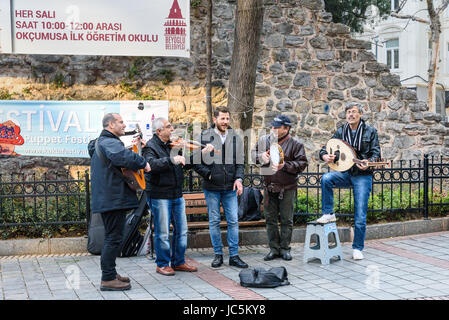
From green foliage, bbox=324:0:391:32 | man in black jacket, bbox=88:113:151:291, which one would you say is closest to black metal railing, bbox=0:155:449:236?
man in black jacket, bbox=88:113:151:291

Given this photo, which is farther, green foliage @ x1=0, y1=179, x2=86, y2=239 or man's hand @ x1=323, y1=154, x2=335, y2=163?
green foliage @ x1=0, y1=179, x2=86, y2=239

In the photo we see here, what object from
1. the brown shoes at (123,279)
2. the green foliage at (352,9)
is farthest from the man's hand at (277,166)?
the green foliage at (352,9)

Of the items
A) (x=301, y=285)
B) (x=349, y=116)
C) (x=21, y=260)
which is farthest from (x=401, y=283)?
(x=21, y=260)

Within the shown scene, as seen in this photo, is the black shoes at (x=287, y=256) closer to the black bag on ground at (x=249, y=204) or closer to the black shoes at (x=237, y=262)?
the black shoes at (x=237, y=262)

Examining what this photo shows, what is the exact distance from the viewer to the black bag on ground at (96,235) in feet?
24.9

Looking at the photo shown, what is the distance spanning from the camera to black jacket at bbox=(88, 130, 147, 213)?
5.72 m

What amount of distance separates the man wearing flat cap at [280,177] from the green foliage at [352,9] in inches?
304

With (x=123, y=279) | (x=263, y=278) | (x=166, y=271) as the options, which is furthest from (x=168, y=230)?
(x=263, y=278)

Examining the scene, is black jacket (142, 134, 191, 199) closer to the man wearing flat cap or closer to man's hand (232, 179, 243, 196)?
man's hand (232, 179, 243, 196)

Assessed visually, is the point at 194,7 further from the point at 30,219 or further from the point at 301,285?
the point at 301,285

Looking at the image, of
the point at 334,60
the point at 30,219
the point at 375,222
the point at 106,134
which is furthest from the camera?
the point at 334,60

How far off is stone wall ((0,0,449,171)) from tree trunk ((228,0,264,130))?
8.24ft

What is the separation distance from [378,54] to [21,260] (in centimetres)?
2768

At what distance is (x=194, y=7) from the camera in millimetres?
11156
